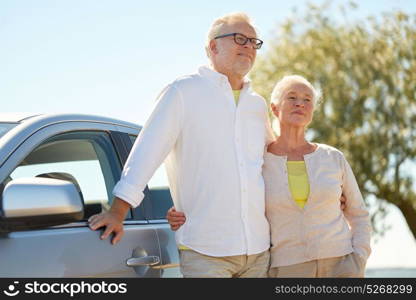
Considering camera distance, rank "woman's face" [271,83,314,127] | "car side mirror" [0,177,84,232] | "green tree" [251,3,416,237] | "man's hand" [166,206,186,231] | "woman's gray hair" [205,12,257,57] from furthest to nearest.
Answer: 1. "green tree" [251,3,416,237]
2. "woman's face" [271,83,314,127]
3. "woman's gray hair" [205,12,257,57]
4. "man's hand" [166,206,186,231]
5. "car side mirror" [0,177,84,232]

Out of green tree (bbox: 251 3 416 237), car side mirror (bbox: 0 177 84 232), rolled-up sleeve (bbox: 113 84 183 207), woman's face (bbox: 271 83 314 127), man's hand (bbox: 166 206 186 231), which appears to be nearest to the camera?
car side mirror (bbox: 0 177 84 232)

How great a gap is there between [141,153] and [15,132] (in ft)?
1.91

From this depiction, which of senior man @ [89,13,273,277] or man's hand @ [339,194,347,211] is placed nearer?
senior man @ [89,13,273,277]

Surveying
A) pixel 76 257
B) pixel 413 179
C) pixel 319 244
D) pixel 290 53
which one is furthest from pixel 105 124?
pixel 290 53

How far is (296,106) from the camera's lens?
4082 millimetres

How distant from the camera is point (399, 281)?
12.8 feet

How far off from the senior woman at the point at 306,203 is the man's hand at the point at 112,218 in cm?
76

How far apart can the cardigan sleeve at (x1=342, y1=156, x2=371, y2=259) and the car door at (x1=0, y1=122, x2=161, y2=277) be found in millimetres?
1065

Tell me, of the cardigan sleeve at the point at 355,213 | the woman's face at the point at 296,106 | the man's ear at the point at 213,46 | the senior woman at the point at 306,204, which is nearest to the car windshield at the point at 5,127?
the senior woman at the point at 306,204

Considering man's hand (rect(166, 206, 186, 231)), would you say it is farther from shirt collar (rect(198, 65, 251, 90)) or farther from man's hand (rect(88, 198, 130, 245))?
shirt collar (rect(198, 65, 251, 90))

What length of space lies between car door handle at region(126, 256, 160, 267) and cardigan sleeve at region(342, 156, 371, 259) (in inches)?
41.8

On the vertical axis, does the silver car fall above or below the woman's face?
below

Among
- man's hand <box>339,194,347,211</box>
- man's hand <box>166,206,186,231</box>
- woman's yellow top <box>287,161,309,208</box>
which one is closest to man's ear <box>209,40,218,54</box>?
woman's yellow top <box>287,161,309,208</box>

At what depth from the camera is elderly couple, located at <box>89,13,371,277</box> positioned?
362 centimetres
